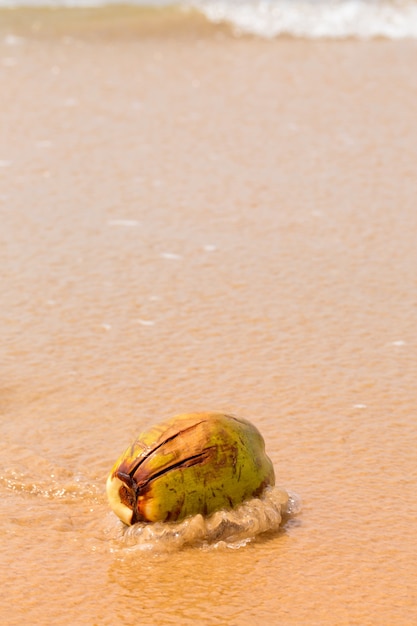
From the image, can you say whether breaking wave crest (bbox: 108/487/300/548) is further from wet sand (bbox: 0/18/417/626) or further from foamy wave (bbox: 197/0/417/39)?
foamy wave (bbox: 197/0/417/39)

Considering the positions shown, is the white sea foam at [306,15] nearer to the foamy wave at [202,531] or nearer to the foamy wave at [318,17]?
the foamy wave at [318,17]

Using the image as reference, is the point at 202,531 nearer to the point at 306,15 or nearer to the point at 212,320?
the point at 212,320

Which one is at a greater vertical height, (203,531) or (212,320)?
(203,531)

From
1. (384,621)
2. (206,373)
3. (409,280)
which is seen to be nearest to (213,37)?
(409,280)

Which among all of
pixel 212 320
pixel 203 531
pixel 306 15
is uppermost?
pixel 203 531

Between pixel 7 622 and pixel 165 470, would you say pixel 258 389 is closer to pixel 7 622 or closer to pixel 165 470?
pixel 165 470

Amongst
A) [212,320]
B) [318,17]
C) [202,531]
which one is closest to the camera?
[202,531]

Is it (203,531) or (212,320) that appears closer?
(203,531)

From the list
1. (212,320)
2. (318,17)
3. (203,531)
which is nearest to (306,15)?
(318,17)
